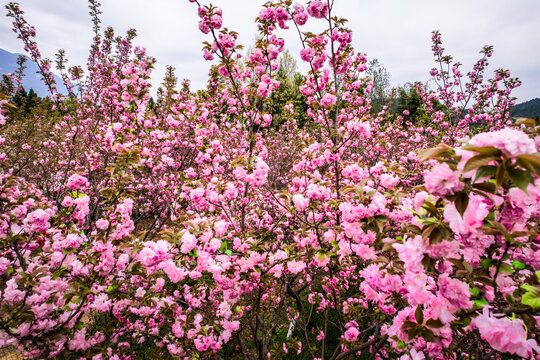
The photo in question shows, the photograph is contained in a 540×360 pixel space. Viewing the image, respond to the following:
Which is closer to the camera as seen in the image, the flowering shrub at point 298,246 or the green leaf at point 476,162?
the green leaf at point 476,162

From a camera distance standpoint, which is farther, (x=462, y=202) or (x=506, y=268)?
(x=506, y=268)

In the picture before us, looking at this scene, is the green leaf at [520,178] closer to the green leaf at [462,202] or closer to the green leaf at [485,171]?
the green leaf at [485,171]

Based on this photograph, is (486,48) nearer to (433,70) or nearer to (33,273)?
(433,70)

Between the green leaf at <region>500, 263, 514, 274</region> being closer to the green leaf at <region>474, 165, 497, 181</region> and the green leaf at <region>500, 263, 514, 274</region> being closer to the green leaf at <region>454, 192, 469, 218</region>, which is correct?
the green leaf at <region>454, 192, 469, 218</region>

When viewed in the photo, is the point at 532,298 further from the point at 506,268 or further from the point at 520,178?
the point at 520,178

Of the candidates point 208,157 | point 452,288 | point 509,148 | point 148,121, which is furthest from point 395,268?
point 148,121

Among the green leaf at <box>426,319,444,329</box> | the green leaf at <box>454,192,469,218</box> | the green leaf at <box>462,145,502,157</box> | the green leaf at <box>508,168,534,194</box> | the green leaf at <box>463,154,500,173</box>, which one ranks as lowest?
the green leaf at <box>426,319,444,329</box>

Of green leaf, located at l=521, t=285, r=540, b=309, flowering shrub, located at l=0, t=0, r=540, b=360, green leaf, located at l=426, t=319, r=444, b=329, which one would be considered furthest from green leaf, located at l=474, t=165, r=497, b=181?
green leaf, located at l=426, t=319, r=444, b=329

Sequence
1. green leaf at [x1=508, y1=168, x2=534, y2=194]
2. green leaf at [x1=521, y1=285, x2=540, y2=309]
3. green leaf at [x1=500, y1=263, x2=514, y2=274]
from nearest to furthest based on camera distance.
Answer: green leaf at [x1=508, y1=168, x2=534, y2=194], green leaf at [x1=521, y1=285, x2=540, y2=309], green leaf at [x1=500, y1=263, x2=514, y2=274]

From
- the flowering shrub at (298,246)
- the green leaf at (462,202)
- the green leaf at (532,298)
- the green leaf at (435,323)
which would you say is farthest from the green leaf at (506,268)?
the green leaf at (462,202)

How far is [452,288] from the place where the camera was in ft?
3.71

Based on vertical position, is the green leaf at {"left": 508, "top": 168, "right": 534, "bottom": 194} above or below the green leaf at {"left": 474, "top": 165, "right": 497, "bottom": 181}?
below

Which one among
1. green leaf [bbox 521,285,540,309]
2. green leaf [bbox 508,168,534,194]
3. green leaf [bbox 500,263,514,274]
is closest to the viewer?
green leaf [bbox 508,168,534,194]

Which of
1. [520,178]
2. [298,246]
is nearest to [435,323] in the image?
[520,178]
